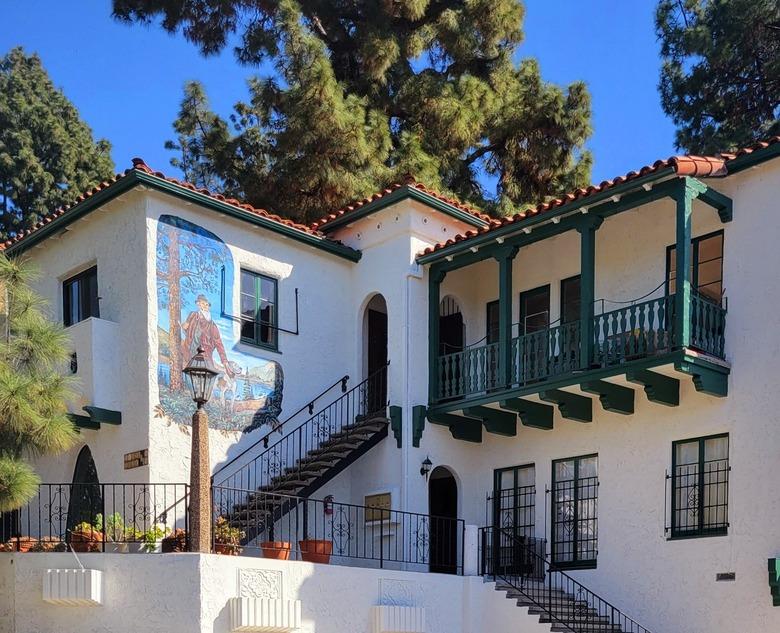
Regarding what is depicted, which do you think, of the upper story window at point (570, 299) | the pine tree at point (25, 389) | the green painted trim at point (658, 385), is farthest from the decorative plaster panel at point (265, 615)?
the upper story window at point (570, 299)

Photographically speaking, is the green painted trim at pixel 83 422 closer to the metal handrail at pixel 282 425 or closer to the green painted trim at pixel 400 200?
the metal handrail at pixel 282 425

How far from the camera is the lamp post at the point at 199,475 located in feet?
43.7

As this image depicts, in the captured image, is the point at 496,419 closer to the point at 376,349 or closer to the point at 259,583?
the point at 376,349

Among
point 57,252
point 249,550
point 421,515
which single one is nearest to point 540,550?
point 421,515

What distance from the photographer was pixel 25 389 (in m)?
13.2

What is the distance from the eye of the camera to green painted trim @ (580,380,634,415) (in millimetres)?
15938

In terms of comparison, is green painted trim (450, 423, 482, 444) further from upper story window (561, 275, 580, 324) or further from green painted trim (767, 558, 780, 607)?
green painted trim (767, 558, 780, 607)

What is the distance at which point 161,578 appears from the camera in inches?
520

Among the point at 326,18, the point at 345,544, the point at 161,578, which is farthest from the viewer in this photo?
the point at 326,18

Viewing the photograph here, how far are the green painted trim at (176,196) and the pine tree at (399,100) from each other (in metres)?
6.22

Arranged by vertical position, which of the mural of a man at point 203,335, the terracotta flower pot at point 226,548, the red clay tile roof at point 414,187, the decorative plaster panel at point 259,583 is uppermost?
the red clay tile roof at point 414,187

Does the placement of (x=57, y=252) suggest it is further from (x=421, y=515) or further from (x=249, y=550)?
(x=421, y=515)

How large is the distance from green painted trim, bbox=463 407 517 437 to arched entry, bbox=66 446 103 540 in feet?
18.4

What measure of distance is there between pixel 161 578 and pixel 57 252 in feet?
23.8
